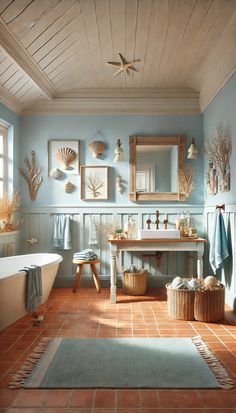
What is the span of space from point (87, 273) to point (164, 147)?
7.18ft

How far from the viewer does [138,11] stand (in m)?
3.46

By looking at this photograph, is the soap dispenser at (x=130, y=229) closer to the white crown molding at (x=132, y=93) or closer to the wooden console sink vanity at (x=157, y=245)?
the wooden console sink vanity at (x=157, y=245)

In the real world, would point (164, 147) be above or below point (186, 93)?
below

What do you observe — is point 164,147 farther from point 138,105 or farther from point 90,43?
point 90,43

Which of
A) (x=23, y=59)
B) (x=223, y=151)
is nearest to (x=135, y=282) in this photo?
(x=223, y=151)

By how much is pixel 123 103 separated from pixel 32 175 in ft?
5.68

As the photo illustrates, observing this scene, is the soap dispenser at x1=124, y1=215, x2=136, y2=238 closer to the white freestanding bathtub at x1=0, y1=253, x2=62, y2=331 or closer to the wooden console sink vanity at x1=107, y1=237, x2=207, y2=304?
the wooden console sink vanity at x1=107, y1=237, x2=207, y2=304

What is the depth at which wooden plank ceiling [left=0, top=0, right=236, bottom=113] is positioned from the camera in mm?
3396

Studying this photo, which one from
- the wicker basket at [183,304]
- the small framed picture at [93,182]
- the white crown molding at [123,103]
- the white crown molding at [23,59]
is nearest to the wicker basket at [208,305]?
the wicker basket at [183,304]

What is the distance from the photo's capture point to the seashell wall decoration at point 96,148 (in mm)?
5391

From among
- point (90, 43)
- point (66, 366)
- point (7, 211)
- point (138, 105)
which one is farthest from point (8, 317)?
point (138, 105)

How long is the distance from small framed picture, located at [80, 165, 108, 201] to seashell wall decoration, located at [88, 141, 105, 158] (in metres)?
0.21

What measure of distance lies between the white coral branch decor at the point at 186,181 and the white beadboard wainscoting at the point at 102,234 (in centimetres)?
22

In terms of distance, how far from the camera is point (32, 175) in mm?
5465
